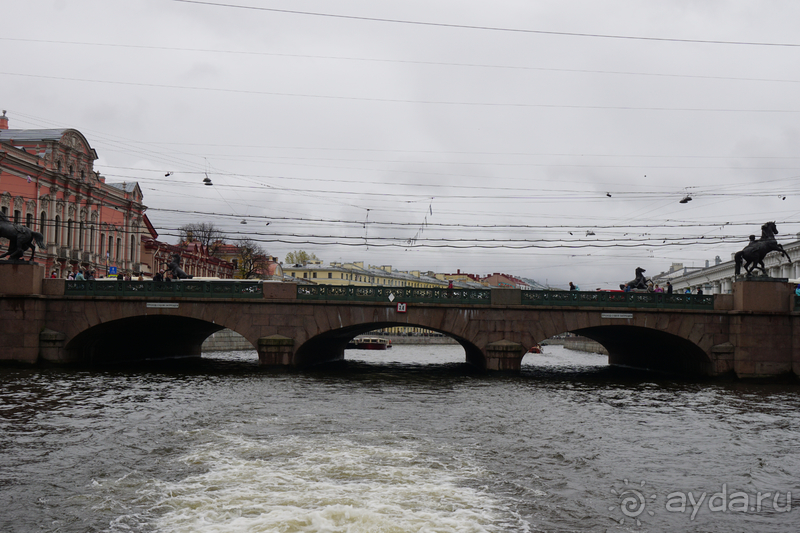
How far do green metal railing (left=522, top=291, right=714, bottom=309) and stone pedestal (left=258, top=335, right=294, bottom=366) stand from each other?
1064 centimetres

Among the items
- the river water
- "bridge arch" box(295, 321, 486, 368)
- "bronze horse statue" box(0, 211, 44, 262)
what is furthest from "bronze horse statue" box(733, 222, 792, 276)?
"bronze horse statue" box(0, 211, 44, 262)

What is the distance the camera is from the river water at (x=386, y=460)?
10.3m

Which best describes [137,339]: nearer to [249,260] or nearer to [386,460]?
[386,460]

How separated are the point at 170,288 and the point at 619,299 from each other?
66.0ft

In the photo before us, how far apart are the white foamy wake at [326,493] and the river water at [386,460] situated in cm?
4

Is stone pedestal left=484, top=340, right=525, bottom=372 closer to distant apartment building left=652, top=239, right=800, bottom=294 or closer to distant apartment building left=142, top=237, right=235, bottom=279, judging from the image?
distant apartment building left=652, top=239, right=800, bottom=294

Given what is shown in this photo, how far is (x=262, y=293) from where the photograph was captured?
101 ft

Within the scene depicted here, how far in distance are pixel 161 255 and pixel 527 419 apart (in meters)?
61.7

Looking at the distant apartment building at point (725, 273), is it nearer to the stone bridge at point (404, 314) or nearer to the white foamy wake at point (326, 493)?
the stone bridge at point (404, 314)

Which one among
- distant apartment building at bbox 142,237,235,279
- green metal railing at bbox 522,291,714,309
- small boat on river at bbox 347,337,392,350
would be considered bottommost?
small boat on river at bbox 347,337,392,350

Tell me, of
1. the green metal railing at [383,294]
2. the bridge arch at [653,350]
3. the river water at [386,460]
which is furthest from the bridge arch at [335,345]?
the river water at [386,460]

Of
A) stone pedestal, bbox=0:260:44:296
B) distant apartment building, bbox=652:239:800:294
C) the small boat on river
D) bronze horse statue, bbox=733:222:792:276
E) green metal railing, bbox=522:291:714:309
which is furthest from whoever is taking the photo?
the small boat on river

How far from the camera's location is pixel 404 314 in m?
31.3

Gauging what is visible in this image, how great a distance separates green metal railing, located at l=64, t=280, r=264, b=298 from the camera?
30.7 meters
